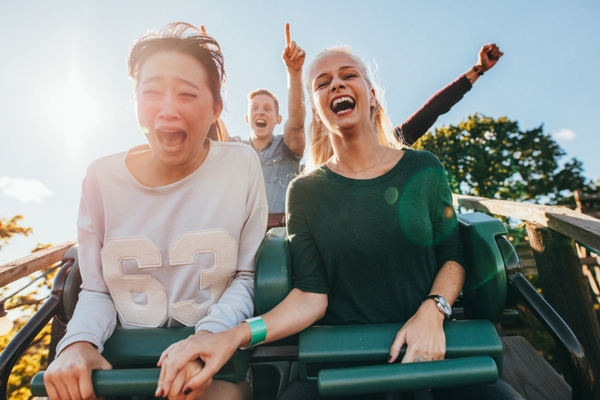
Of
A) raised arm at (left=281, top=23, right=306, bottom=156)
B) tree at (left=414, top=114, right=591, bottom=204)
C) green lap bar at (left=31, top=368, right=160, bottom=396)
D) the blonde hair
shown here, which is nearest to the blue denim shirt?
raised arm at (left=281, top=23, right=306, bottom=156)

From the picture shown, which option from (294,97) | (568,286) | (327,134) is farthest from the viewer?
(294,97)

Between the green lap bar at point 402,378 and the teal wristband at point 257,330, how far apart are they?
32 cm

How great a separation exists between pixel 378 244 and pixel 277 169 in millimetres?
1615

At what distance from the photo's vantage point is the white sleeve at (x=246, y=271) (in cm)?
104

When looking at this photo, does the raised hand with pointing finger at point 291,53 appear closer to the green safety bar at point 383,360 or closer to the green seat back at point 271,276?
the green seat back at point 271,276

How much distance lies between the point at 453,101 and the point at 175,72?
1900 mm

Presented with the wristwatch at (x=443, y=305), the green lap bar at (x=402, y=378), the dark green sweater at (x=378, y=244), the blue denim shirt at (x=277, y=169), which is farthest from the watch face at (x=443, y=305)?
the blue denim shirt at (x=277, y=169)

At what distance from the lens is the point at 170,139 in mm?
1205

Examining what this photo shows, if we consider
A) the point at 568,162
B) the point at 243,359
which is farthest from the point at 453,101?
the point at 568,162

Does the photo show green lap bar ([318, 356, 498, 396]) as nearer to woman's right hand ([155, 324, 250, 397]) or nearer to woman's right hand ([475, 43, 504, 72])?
woman's right hand ([155, 324, 250, 397])

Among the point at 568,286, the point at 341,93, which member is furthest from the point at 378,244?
the point at 568,286

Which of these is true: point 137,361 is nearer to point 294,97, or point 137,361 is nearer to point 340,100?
point 340,100

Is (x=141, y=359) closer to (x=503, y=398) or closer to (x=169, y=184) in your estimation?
(x=169, y=184)

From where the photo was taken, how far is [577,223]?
1643mm
